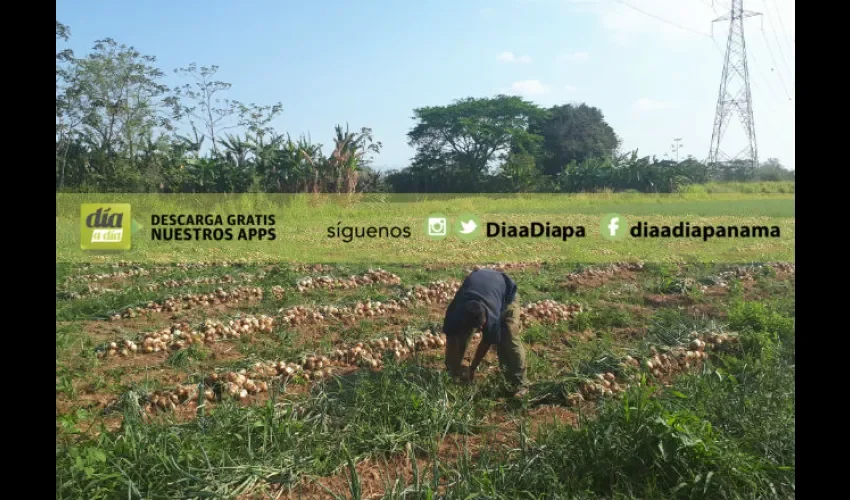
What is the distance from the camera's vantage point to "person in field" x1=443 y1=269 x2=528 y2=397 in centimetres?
380

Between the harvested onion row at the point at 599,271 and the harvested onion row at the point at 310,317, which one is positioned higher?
the harvested onion row at the point at 599,271

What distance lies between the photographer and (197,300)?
5969 millimetres

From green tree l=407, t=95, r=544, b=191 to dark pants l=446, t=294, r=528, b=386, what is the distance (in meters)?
1.20

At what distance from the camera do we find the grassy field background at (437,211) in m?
4.05

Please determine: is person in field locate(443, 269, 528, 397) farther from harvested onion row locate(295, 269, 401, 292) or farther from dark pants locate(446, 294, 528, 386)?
harvested onion row locate(295, 269, 401, 292)

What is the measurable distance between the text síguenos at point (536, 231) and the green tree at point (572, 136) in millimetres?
718

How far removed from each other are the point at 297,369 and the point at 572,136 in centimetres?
282

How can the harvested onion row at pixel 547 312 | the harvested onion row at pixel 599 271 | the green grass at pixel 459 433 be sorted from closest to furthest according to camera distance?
1. the green grass at pixel 459 433
2. the harvested onion row at pixel 547 312
3. the harvested onion row at pixel 599 271

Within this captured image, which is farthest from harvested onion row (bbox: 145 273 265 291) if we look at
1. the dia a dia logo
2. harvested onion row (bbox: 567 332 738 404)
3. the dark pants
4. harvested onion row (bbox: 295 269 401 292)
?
harvested onion row (bbox: 567 332 738 404)

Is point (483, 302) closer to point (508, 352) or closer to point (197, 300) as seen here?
point (508, 352)

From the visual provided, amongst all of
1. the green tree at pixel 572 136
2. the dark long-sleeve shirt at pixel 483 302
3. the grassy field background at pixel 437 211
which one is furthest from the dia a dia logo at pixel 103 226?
the green tree at pixel 572 136

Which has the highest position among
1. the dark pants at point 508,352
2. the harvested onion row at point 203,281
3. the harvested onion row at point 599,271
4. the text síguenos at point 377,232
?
the text síguenos at point 377,232

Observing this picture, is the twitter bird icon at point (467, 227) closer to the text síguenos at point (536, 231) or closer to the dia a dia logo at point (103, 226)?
the text síguenos at point (536, 231)

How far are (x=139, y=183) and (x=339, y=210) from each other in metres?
2.17
